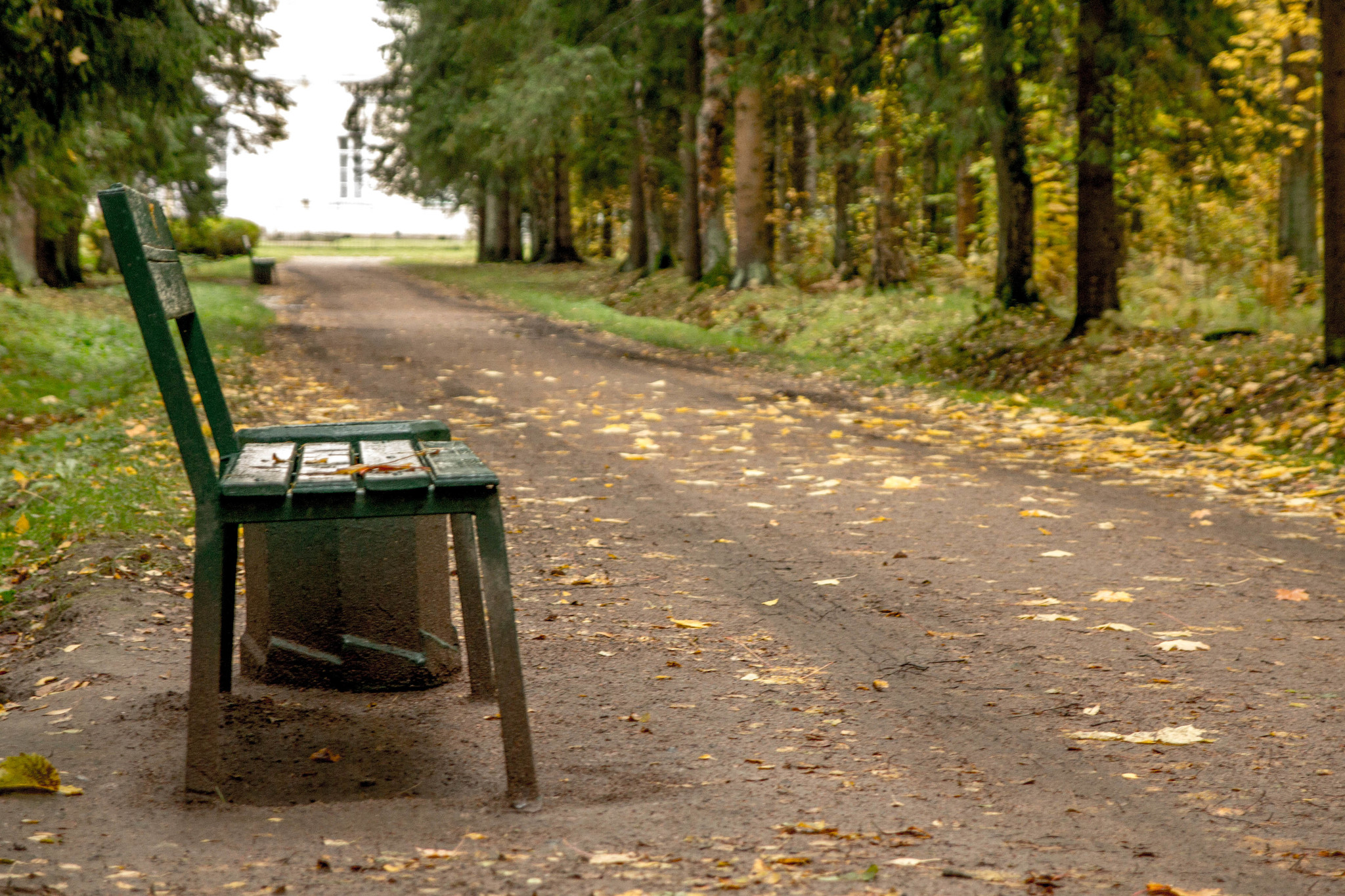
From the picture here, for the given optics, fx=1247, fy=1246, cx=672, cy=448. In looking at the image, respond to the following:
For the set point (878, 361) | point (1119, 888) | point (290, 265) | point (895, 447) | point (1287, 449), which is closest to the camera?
point (1119, 888)

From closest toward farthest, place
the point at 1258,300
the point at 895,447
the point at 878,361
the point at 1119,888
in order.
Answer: the point at 1119,888 → the point at 895,447 → the point at 1258,300 → the point at 878,361

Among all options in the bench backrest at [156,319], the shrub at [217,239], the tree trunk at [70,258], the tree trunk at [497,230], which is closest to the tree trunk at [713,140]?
the tree trunk at [70,258]

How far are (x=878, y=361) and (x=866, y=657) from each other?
10504mm

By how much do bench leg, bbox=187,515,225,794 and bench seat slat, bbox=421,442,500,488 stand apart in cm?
53

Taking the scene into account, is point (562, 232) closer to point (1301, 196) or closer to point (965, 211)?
point (965, 211)

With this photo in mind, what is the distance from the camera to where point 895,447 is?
855cm

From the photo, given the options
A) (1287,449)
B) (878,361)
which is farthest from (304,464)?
(878,361)

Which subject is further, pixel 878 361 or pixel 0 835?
pixel 878 361

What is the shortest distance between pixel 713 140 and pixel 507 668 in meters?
19.3

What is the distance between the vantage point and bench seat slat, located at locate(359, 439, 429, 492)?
2.84 metres

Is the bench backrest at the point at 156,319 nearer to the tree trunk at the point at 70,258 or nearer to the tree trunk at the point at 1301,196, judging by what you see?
the tree trunk at the point at 1301,196

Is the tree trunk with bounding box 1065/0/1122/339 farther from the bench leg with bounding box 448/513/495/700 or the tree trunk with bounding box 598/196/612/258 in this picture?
the tree trunk with bounding box 598/196/612/258

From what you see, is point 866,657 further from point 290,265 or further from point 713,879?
point 290,265

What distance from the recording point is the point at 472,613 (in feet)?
12.4
